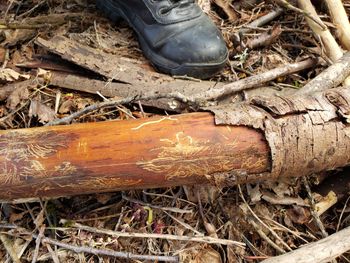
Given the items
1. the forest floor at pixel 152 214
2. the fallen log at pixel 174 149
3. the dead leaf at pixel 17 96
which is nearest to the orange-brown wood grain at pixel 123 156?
the fallen log at pixel 174 149

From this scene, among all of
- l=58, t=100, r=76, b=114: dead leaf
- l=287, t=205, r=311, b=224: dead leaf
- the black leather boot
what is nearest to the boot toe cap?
the black leather boot

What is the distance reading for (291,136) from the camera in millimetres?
1487

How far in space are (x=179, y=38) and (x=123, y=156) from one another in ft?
2.69

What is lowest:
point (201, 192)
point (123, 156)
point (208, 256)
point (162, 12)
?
point (208, 256)

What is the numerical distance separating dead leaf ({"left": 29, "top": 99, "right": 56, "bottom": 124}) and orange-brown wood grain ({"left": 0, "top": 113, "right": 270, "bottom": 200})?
32cm

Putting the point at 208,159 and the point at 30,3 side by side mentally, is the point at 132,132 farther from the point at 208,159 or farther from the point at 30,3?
the point at 30,3

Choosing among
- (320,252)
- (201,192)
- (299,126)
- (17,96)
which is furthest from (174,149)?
(17,96)

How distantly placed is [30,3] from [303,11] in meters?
1.47

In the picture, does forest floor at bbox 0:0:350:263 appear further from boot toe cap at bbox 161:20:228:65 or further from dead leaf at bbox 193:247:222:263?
boot toe cap at bbox 161:20:228:65

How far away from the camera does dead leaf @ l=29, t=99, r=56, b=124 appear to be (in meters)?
1.81

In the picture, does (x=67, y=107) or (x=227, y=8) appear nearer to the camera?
(x=67, y=107)

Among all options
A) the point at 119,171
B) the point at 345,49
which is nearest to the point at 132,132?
the point at 119,171

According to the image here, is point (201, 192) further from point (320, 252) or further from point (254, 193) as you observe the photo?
point (320, 252)

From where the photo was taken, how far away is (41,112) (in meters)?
1.83
